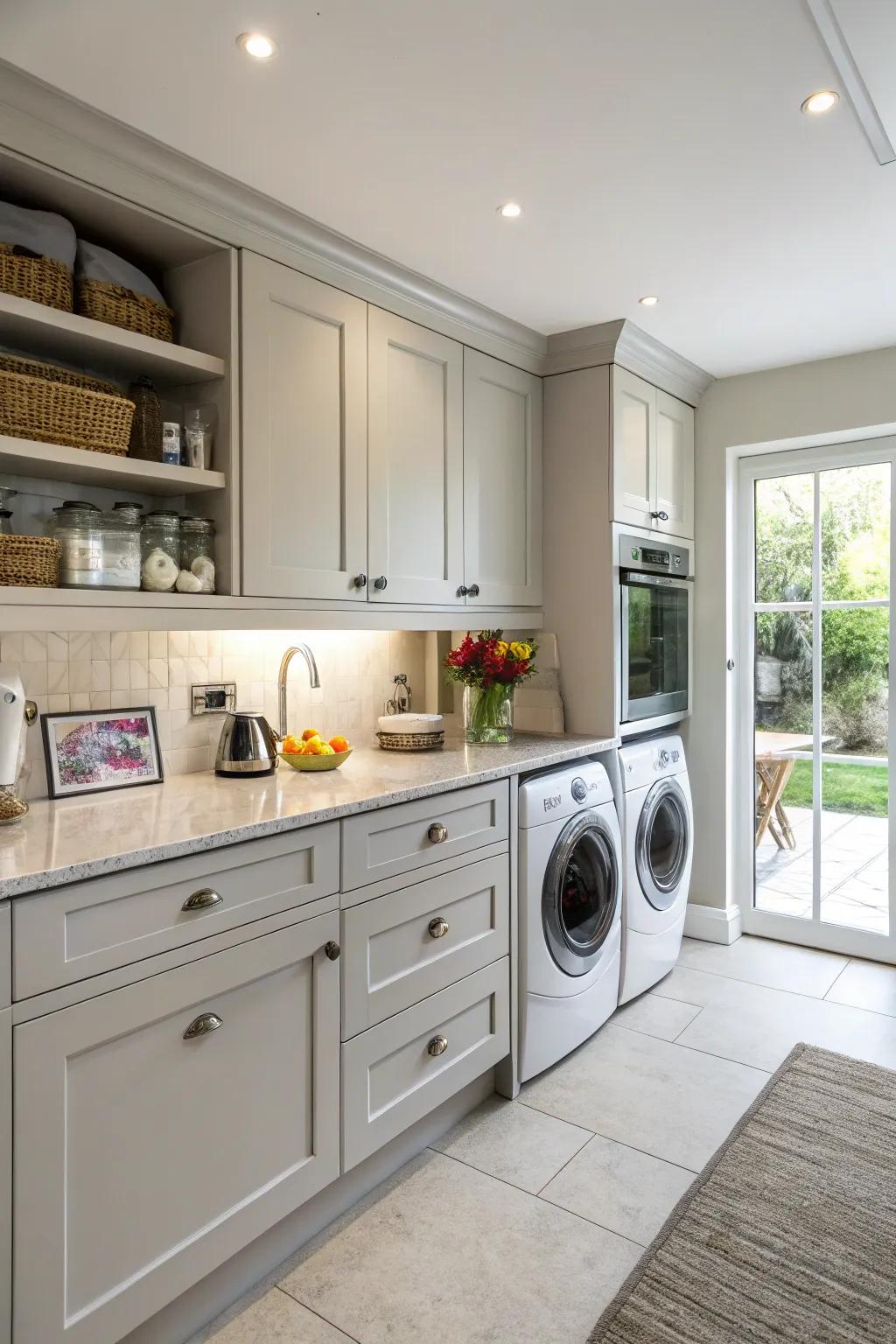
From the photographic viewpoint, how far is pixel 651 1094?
2.55 meters

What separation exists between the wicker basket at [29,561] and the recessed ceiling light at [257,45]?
0.99 meters

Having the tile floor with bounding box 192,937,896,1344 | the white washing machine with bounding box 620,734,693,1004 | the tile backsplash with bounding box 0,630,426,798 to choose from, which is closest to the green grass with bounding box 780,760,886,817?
the white washing machine with bounding box 620,734,693,1004

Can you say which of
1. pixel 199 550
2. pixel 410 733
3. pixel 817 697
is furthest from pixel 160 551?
pixel 817 697

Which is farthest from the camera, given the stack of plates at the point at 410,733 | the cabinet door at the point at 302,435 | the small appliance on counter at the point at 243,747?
the stack of plates at the point at 410,733

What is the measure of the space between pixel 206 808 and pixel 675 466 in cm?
250

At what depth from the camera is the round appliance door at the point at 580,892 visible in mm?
2615

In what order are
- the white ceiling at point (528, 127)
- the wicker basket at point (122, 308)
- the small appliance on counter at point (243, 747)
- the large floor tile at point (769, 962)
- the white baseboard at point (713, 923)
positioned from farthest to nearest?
the white baseboard at point (713, 923) → the large floor tile at point (769, 962) → the small appliance on counter at point (243, 747) → the wicker basket at point (122, 308) → the white ceiling at point (528, 127)

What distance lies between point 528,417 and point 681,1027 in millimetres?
2227

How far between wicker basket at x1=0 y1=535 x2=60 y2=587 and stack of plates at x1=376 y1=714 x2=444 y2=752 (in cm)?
119

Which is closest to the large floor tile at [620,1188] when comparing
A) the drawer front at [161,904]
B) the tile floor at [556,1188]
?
the tile floor at [556,1188]

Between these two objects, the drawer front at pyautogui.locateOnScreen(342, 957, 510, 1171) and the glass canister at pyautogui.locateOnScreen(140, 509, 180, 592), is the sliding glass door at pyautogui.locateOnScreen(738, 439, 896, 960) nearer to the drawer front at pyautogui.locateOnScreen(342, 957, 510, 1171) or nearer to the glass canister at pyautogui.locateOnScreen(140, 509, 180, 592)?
the drawer front at pyautogui.locateOnScreen(342, 957, 510, 1171)

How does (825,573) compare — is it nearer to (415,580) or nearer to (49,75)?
(415,580)

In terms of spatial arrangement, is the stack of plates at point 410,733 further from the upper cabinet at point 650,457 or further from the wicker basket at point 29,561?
the wicker basket at point 29,561

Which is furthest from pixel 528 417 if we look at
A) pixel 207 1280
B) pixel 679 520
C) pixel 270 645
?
pixel 207 1280
